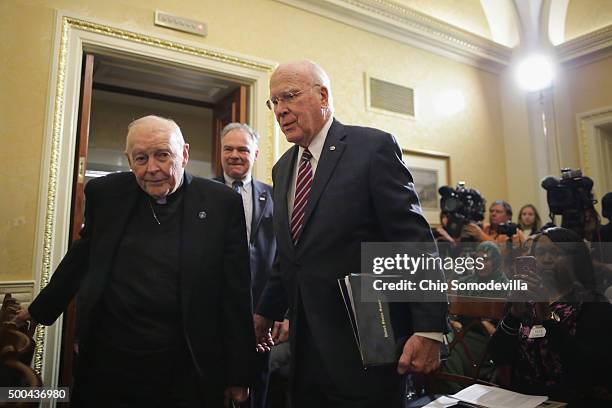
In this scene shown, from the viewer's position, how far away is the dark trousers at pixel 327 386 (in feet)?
3.62

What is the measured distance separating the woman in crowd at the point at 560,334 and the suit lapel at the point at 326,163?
2.83 feet

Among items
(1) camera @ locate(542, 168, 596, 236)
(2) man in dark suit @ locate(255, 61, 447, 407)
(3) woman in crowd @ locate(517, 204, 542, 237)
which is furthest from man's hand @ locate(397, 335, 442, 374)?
(3) woman in crowd @ locate(517, 204, 542, 237)

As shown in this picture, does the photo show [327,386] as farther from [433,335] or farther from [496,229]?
[496,229]

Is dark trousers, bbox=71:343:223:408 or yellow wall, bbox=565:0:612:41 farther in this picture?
yellow wall, bbox=565:0:612:41

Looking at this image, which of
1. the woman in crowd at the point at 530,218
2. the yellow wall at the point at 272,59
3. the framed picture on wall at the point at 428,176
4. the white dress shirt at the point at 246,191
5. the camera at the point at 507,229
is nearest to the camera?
the white dress shirt at the point at 246,191

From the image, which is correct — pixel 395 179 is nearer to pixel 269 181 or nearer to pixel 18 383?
pixel 18 383

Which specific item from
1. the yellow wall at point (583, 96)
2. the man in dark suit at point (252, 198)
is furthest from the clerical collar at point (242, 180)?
the yellow wall at point (583, 96)

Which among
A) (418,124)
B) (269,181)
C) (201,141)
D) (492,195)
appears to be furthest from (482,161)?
(201,141)

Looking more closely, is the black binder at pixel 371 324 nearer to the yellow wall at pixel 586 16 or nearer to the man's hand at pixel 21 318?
the man's hand at pixel 21 318

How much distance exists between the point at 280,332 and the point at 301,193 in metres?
0.62

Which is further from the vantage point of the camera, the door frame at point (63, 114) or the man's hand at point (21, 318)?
the door frame at point (63, 114)

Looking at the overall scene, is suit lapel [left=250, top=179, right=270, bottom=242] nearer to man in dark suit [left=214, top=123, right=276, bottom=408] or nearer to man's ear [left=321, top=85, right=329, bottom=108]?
man in dark suit [left=214, top=123, right=276, bottom=408]

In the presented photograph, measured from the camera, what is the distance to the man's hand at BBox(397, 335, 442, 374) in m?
1.04

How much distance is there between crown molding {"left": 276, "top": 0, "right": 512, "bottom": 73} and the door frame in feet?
3.82
